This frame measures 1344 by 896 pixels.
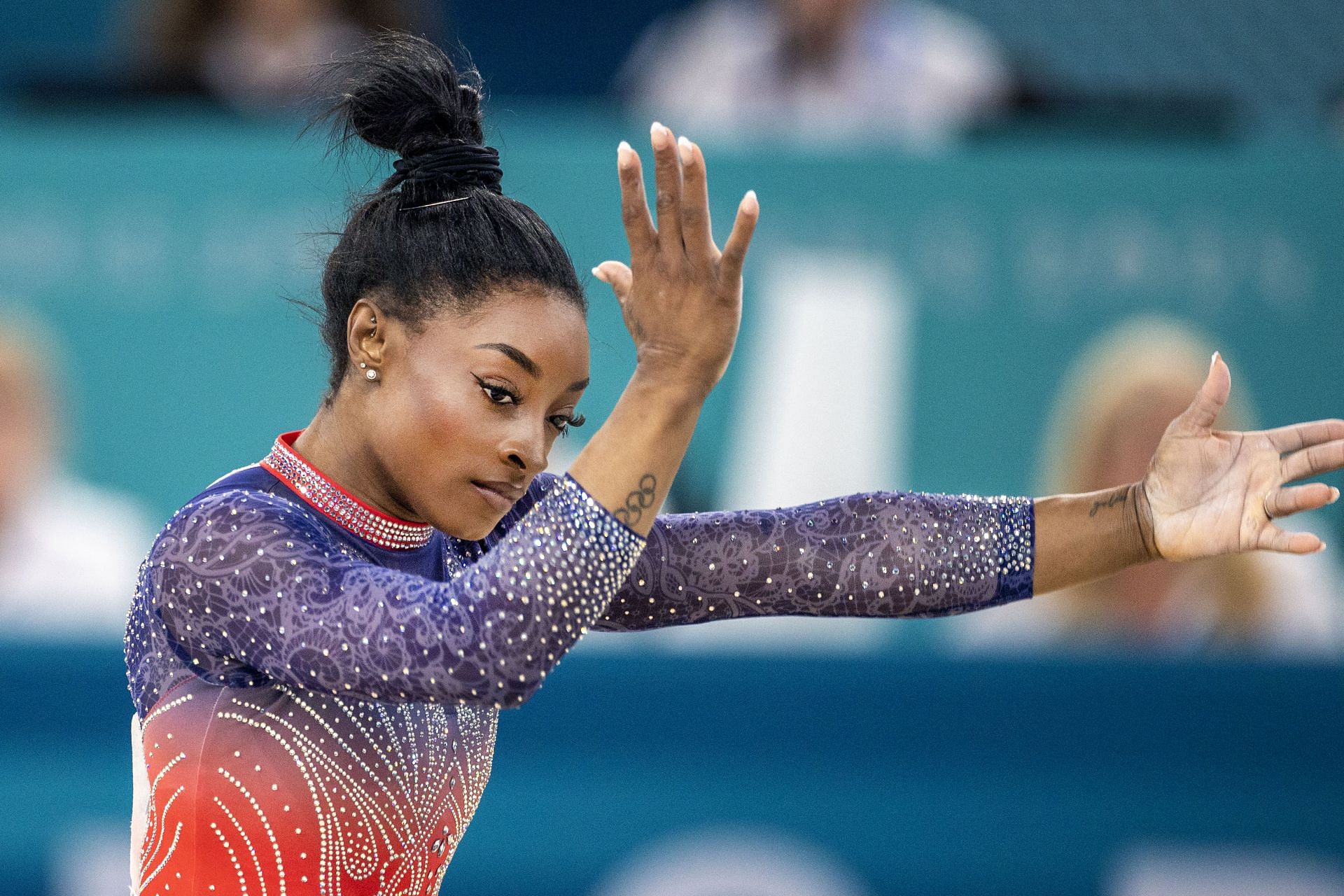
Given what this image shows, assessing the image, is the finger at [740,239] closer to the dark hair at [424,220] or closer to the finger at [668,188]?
the finger at [668,188]

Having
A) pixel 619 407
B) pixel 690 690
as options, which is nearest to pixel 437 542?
pixel 619 407

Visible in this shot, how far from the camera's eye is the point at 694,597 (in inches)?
82.4

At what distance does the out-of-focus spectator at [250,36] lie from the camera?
4906 mm

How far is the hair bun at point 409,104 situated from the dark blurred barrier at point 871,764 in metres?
1.67

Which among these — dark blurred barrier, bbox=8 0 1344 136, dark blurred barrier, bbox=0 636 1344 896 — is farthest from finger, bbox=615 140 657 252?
dark blurred barrier, bbox=8 0 1344 136

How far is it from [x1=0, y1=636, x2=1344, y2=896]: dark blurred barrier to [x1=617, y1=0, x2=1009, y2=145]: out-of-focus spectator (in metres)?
1.82

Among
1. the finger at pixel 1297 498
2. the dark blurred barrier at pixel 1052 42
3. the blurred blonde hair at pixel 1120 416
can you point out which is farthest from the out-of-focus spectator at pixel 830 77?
the finger at pixel 1297 498

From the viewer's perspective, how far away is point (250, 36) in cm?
505

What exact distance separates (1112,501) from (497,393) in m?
0.78

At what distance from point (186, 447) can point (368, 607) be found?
3118 mm

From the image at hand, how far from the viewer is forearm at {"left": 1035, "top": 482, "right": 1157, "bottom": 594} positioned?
2.03 metres

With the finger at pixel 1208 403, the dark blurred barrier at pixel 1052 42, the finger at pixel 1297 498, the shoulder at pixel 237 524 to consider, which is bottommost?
the shoulder at pixel 237 524

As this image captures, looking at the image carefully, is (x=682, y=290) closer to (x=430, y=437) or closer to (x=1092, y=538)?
(x=430, y=437)

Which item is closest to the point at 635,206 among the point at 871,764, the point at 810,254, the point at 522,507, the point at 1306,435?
the point at 522,507
